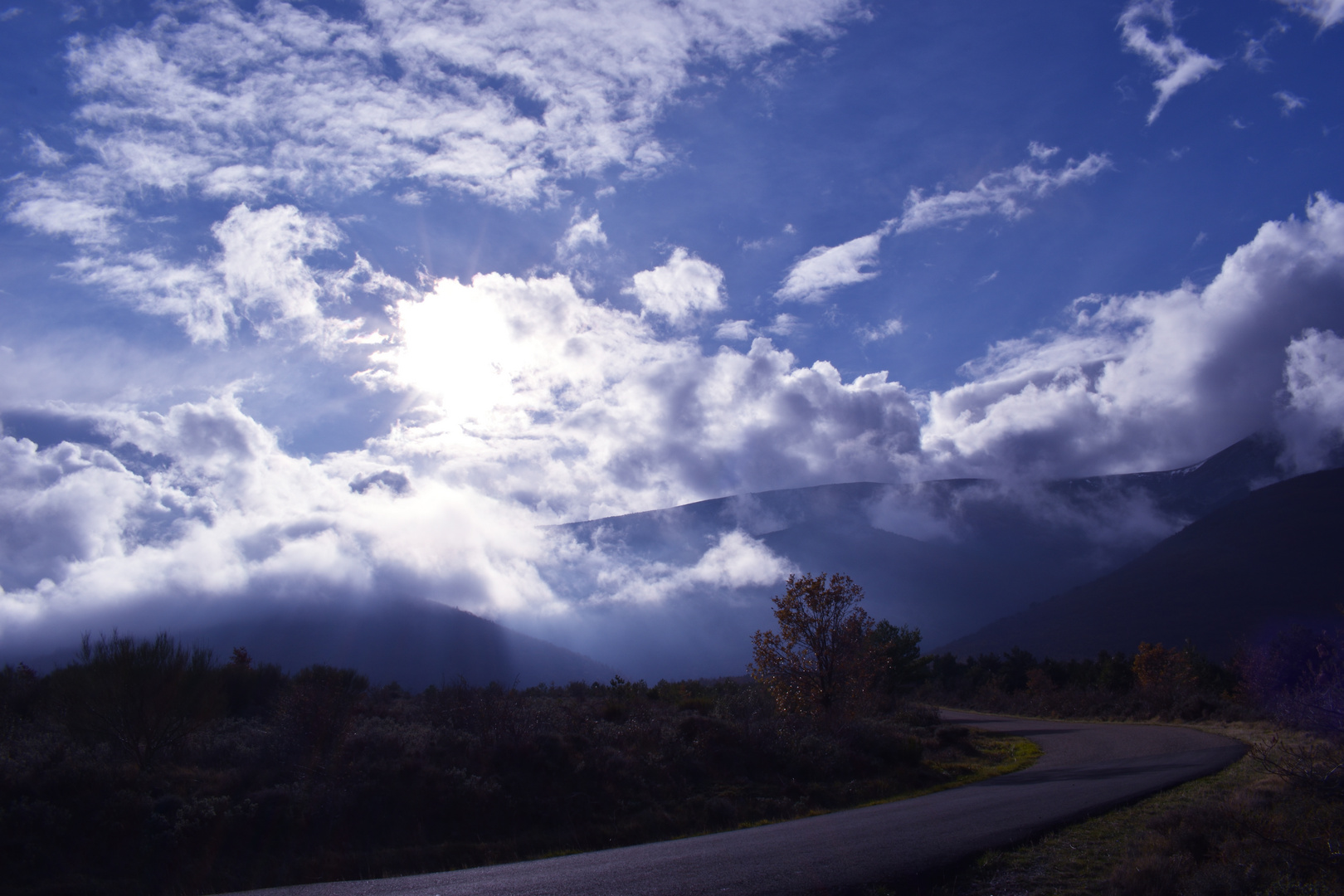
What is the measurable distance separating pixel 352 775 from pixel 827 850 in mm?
10092

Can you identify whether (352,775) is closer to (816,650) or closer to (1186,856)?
(1186,856)

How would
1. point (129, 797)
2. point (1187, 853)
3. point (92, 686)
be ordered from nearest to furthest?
point (1187, 853)
point (129, 797)
point (92, 686)

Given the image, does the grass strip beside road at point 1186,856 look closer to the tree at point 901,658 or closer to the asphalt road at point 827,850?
the asphalt road at point 827,850

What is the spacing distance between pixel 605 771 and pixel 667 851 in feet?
21.4

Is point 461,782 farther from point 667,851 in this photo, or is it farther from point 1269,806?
point 1269,806

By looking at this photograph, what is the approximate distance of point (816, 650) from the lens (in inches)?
917

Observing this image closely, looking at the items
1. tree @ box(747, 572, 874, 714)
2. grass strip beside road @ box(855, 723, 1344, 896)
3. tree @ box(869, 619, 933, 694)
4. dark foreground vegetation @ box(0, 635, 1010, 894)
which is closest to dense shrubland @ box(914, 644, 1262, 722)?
tree @ box(869, 619, 933, 694)

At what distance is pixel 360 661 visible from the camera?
10162cm

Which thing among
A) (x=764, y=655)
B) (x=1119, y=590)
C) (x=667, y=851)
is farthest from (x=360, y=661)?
(x=1119, y=590)

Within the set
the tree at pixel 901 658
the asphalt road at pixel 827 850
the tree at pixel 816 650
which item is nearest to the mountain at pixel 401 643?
the tree at pixel 901 658

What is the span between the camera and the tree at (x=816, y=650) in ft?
74.0

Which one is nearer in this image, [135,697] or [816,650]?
[135,697]

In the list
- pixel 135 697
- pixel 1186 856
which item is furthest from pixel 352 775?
pixel 1186 856

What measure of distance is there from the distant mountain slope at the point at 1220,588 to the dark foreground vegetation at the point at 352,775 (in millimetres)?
74693
